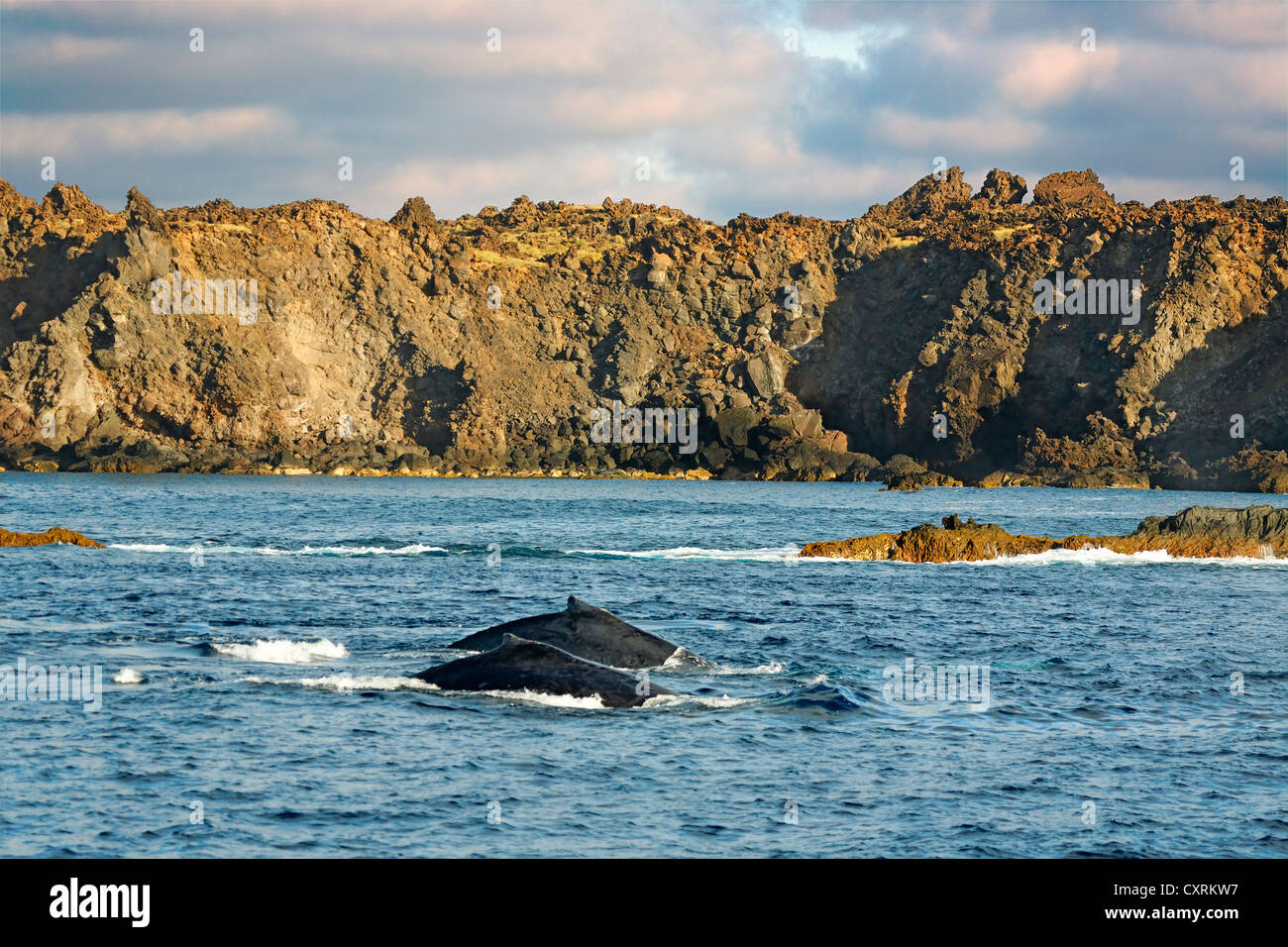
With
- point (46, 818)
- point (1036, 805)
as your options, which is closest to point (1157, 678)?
point (1036, 805)

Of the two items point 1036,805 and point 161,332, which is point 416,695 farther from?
point 161,332

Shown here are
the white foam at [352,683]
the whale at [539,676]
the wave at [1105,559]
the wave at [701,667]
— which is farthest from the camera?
the wave at [1105,559]

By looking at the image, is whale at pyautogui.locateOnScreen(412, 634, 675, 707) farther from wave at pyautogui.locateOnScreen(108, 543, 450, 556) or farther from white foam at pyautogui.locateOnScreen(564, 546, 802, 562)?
white foam at pyautogui.locateOnScreen(564, 546, 802, 562)

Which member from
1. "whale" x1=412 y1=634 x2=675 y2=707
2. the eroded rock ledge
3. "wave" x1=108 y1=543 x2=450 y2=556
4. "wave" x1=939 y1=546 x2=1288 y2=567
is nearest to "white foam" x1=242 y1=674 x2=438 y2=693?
"whale" x1=412 y1=634 x2=675 y2=707

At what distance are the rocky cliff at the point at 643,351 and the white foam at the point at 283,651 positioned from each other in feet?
375

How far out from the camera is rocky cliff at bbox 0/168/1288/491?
147375mm

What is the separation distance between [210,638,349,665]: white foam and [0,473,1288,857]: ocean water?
87 mm

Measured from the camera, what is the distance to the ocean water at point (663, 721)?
13.7m

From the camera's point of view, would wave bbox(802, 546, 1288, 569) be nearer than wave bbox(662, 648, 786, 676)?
No

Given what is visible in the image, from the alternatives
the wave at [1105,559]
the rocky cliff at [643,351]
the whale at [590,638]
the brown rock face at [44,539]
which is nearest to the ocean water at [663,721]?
the whale at [590,638]

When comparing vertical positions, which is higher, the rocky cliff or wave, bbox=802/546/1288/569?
the rocky cliff

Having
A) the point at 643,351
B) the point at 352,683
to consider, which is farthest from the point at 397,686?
the point at 643,351

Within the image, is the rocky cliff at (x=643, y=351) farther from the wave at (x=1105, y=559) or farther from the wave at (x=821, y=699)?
the wave at (x=821, y=699)

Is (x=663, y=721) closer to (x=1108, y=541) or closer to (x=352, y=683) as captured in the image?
(x=352, y=683)
